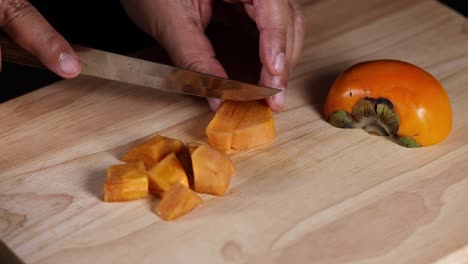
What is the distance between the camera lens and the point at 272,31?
2100mm

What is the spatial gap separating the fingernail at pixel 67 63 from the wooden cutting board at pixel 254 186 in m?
0.20

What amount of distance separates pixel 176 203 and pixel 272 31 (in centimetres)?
58

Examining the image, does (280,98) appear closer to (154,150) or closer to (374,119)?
(374,119)

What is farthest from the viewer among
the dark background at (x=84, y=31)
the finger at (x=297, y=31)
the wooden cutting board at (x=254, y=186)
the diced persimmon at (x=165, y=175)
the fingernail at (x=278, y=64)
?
the dark background at (x=84, y=31)

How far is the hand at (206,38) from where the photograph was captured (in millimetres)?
2070

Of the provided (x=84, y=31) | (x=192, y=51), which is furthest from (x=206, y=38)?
(x=84, y=31)

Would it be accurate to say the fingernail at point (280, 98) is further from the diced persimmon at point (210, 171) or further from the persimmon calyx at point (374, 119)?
the diced persimmon at point (210, 171)

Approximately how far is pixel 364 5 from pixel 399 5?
0.37 ft

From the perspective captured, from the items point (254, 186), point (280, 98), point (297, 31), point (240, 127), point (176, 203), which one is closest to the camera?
point (176, 203)

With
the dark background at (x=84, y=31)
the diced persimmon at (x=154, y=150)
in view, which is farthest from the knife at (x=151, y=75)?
the dark background at (x=84, y=31)

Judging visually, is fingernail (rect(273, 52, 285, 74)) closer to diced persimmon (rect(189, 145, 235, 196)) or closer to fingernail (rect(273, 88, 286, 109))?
fingernail (rect(273, 88, 286, 109))

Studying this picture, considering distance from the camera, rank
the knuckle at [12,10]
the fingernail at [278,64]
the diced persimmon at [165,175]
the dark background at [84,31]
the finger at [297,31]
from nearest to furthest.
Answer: the diced persimmon at [165,175] < the knuckle at [12,10] < the fingernail at [278,64] < the finger at [297,31] < the dark background at [84,31]

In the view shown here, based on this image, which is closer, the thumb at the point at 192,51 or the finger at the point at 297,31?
the thumb at the point at 192,51

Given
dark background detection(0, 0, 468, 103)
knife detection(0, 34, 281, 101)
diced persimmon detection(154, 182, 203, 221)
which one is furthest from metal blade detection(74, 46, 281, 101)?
dark background detection(0, 0, 468, 103)
